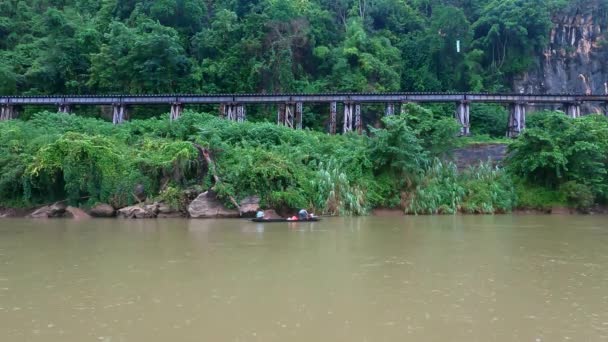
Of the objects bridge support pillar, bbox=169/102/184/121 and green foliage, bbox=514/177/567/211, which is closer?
green foliage, bbox=514/177/567/211

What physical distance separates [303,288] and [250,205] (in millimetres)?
15860

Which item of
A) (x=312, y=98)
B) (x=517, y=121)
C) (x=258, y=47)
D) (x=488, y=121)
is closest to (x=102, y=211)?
(x=312, y=98)

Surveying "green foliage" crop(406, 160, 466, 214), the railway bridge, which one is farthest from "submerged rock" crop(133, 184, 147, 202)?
"green foliage" crop(406, 160, 466, 214)

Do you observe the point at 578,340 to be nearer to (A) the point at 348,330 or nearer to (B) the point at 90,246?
(A) the point at 348,330

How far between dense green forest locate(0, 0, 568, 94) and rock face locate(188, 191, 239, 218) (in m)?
21.8

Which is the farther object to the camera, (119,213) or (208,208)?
(119,213)

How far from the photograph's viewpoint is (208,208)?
23.7 m

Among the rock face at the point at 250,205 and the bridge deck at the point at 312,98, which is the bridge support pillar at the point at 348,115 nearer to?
the bridge deck at the point at 312,98

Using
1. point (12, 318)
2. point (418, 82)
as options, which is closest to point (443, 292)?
→ point (12, 318)

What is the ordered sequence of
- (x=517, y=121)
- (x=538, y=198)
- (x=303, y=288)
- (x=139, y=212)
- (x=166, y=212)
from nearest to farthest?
(x=303, y=288) < (x=139, y=212) < (x=166, y=212) < (x=538, y=198) < (x=517, y=121)

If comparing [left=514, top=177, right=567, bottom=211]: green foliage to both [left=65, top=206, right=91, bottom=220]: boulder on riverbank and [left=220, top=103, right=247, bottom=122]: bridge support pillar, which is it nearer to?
[left=220, top=103, right=247, bottom=122]: bridge support pillar

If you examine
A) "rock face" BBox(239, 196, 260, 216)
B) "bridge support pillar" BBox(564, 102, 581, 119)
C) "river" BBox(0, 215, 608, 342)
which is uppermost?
"bridge support pillar" BBox(564, 102, 581, 119)

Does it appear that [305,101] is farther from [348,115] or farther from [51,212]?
[51,212]

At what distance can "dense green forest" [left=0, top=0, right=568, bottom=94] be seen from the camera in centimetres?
4381
